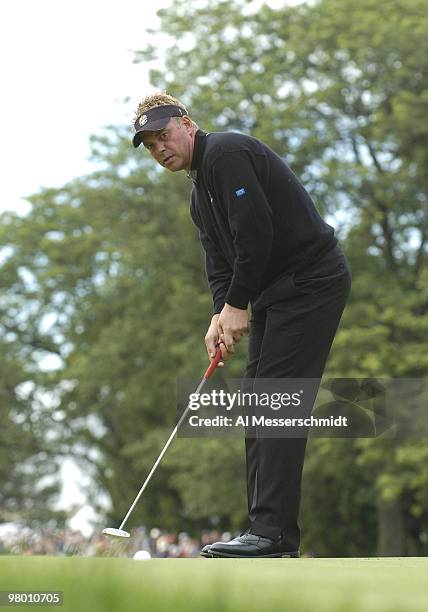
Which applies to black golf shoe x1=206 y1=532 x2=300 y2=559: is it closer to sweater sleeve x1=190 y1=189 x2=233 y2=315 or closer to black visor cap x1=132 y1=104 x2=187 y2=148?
sweater sleeve x1=190 y1=189 x2=233 y2=315

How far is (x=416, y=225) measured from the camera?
83.1 feet

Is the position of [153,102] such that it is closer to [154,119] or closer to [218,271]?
[154,119]

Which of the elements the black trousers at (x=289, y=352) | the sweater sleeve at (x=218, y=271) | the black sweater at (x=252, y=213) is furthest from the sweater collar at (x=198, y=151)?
the black trousers at (x=289, y=352)

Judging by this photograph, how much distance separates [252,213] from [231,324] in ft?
1.69

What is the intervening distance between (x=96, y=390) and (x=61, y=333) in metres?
4.03

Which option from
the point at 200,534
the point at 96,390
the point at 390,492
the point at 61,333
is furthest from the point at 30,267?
the point at 390,492

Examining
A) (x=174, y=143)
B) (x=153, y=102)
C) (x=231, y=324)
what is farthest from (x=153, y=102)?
(x=231, y=324)

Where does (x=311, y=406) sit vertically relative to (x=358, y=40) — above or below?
below

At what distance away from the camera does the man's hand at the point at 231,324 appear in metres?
4.92

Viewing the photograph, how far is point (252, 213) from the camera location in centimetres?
469

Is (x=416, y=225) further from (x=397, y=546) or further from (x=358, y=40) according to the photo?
(x=397, y=546)

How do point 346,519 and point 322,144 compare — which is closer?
point 322,144

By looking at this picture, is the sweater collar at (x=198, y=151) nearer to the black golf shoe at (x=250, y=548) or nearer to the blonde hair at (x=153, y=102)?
the blonde hair at (x=153, y=102)

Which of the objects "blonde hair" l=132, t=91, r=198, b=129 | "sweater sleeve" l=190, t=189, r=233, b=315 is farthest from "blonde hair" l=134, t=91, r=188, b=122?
"sweater sleeve" l=190, t=189, r=233, b=315
